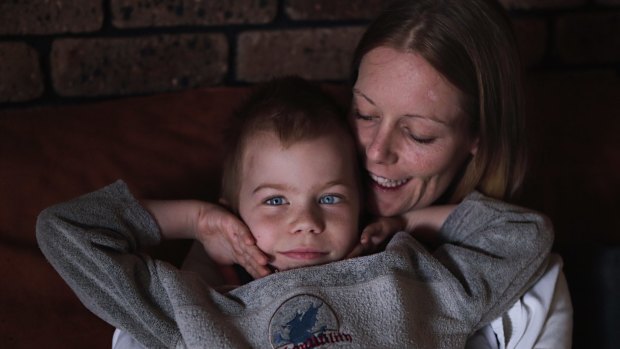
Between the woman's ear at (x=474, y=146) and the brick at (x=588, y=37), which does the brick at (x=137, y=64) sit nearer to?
the woman's ear at (x=474, y=146)

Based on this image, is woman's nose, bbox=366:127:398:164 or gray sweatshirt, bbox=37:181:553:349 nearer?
gray sweatshirt, bbox=37:181:553:349

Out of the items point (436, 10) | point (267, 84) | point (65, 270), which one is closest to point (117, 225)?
point (65, 270)

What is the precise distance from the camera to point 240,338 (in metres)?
1.08

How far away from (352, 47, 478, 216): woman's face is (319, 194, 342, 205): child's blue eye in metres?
0.10

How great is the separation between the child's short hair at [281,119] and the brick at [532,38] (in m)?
0.84

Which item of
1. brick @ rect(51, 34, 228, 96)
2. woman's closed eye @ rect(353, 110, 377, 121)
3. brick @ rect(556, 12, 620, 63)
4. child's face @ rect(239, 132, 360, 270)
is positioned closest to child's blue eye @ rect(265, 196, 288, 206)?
child's face @ rect(239, 132, 360, 270)

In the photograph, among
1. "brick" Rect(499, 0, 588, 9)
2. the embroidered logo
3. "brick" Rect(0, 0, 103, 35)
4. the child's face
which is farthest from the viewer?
"brick" Rect(499, 0, 588, 9)

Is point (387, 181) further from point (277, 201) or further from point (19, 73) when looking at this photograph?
point (19, 73)

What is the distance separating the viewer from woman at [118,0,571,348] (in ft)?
4.01

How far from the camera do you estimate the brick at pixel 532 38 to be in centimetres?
200

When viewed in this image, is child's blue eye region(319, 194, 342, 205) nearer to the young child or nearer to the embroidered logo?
the young child

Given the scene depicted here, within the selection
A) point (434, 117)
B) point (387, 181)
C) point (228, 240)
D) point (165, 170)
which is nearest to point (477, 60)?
point (434, 117)

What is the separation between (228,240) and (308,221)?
164mm

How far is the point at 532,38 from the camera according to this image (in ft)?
6.61
